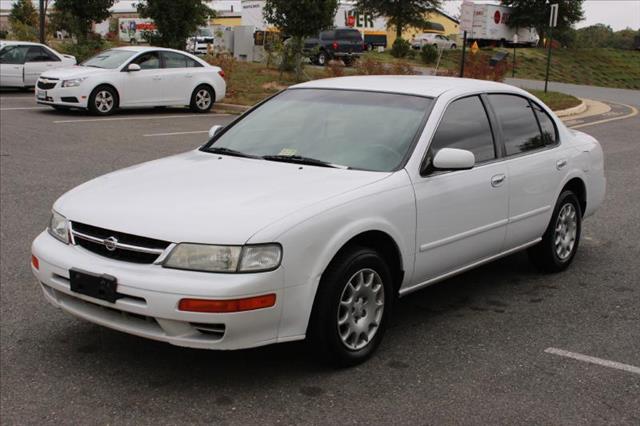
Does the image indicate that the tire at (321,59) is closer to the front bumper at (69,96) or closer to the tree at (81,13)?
the tree at (81,13)

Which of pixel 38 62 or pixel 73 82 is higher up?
pixel 38 62

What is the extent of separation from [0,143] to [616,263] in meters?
10.2

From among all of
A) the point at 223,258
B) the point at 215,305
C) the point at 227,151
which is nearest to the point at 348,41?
the point at 227,151

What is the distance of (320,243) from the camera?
13.1 ft

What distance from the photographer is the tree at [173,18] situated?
2514 cm

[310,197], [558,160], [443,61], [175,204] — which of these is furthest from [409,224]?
[443,61]

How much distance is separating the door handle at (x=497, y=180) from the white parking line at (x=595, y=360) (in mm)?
1167

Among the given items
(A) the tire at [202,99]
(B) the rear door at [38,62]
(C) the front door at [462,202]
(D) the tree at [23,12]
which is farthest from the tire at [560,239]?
(D) the tree at [23,12]

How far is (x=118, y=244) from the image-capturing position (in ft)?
13.0

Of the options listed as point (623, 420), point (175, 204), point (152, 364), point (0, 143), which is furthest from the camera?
point (0, 143)

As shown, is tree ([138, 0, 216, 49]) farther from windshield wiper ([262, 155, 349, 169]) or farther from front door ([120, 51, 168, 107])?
windshield wiper ([262, 155, 349, 169])

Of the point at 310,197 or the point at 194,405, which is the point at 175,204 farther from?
the point at 194,405

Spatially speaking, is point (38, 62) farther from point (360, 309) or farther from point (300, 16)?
point (360, 309)

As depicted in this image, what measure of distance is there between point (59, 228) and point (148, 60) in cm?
1458
